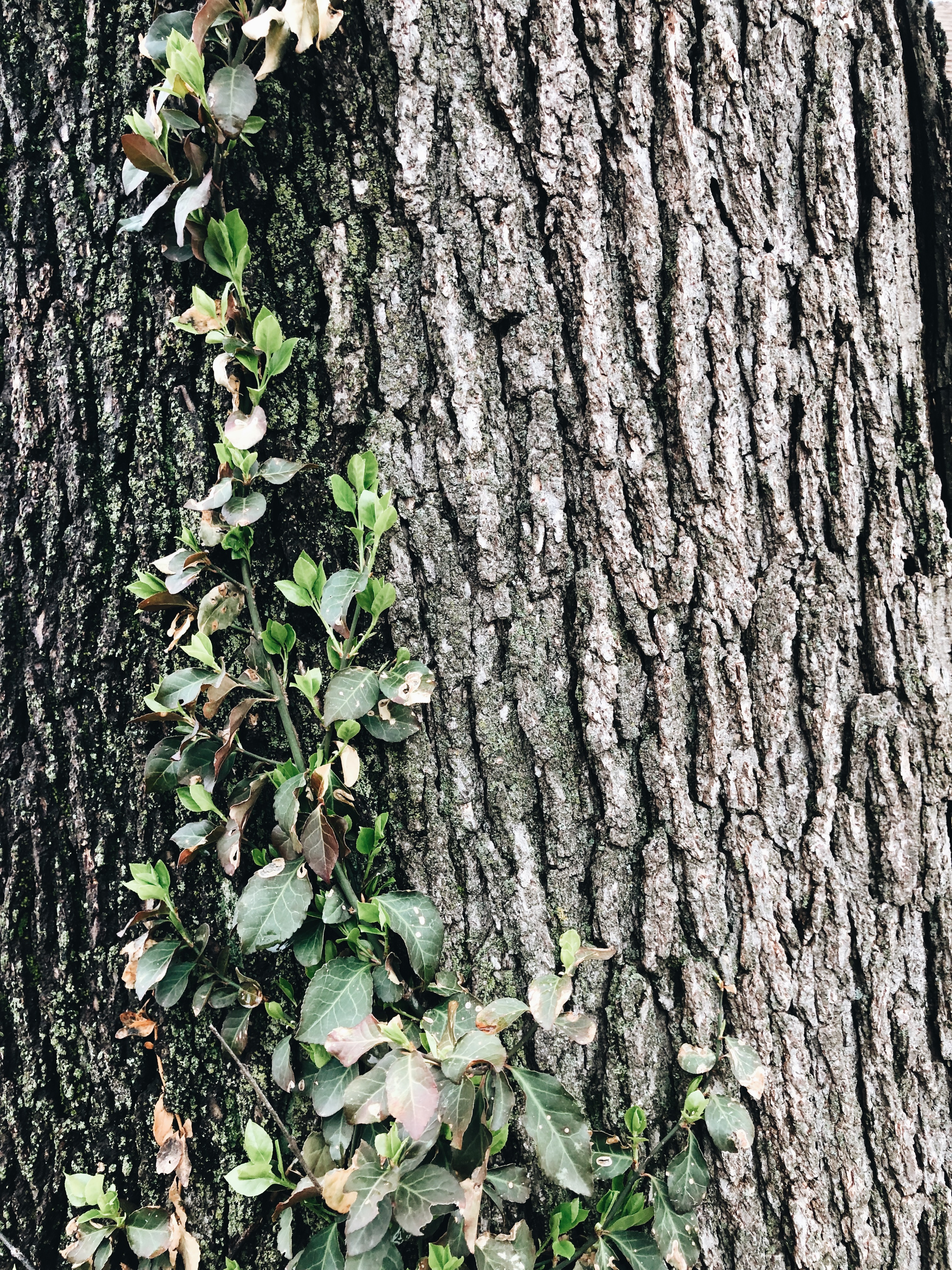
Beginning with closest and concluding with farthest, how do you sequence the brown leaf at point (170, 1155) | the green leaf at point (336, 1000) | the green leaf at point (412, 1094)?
the green leaf at point (412, 1094) → the green leaf at point (336, 1000) → the brown leaf at point (170, 1155)

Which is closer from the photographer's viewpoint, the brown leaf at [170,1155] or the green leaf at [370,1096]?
the green leaf at [370,1096]

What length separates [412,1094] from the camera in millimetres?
1009

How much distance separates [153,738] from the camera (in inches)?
49.2

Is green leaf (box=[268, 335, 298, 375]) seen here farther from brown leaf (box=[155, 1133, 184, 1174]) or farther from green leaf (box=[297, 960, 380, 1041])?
brown leaf (box=[155, 1133, 184, 1174])

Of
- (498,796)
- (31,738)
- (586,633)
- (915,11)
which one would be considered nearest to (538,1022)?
(498,796)

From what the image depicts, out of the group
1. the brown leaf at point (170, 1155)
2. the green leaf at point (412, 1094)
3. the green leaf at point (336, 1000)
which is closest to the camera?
the green leaf at point (412, 1094)

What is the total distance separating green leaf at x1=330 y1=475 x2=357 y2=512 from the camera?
1146 mm

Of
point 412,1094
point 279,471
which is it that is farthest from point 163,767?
point 412,1094

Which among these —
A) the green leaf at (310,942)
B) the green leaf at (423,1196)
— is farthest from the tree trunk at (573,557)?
the green leaf at (423,1196)

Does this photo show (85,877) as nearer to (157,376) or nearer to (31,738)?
(31,738)

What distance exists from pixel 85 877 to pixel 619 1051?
2.91 feet

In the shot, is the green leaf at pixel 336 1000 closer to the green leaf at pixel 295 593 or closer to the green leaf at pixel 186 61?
the green leaf at pixel 295 593

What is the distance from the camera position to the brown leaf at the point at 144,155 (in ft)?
3.76

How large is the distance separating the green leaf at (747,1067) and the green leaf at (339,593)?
2.92 feet
